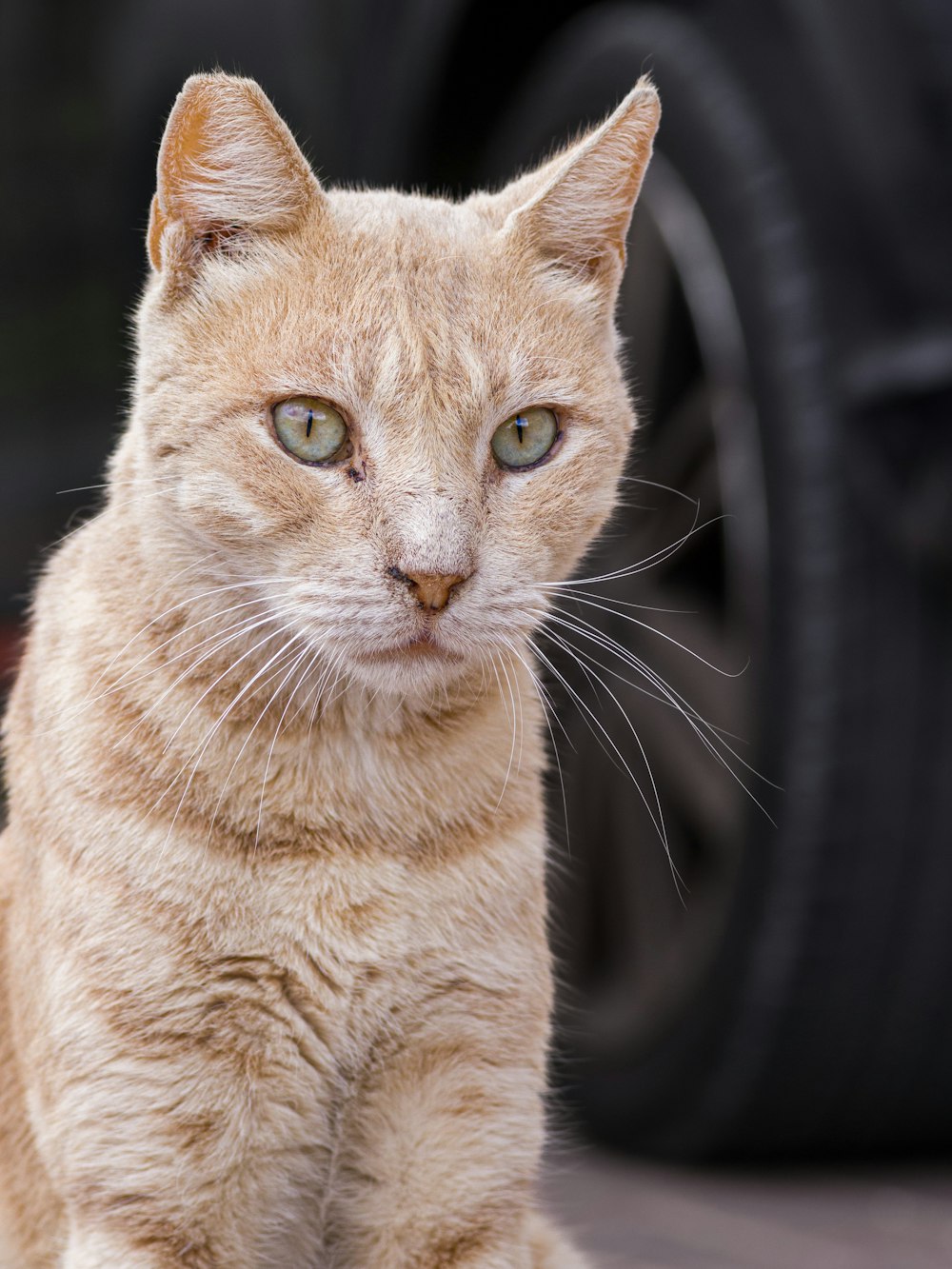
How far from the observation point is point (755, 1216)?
9.39ft

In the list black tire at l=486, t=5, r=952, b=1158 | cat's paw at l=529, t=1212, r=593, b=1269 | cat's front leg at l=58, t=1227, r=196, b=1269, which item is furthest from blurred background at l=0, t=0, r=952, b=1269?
cat's front leg at l=58, t=1227, r=196, b=1269

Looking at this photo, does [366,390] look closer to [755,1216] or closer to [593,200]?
[593,200]

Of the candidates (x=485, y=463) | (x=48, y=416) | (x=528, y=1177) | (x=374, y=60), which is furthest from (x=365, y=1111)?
(x=48, y=416)

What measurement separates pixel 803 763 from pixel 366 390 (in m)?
1.20

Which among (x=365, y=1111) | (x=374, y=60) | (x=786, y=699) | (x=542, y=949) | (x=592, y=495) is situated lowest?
(x=365, y=1111)

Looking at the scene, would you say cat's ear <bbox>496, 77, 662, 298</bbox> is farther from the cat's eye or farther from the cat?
the cat's eye

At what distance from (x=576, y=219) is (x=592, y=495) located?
0.31m

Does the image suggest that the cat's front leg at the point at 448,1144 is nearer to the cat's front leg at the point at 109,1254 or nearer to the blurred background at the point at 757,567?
the cat's front leg at the point at 109,1254

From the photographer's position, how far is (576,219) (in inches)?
76.2

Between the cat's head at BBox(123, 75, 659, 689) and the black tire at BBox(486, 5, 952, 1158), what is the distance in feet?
2.79

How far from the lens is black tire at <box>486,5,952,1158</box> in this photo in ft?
8.80

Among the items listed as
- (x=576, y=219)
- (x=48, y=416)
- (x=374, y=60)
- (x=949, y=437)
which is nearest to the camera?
(x=576, y=219)

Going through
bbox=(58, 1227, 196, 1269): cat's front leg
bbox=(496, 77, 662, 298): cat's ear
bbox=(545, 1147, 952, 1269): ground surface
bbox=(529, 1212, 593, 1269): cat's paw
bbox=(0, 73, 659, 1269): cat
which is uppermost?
bbox=(496, 77, 662, 298): cat's ear

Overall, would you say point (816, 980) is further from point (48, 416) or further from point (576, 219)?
point (48, 416)
